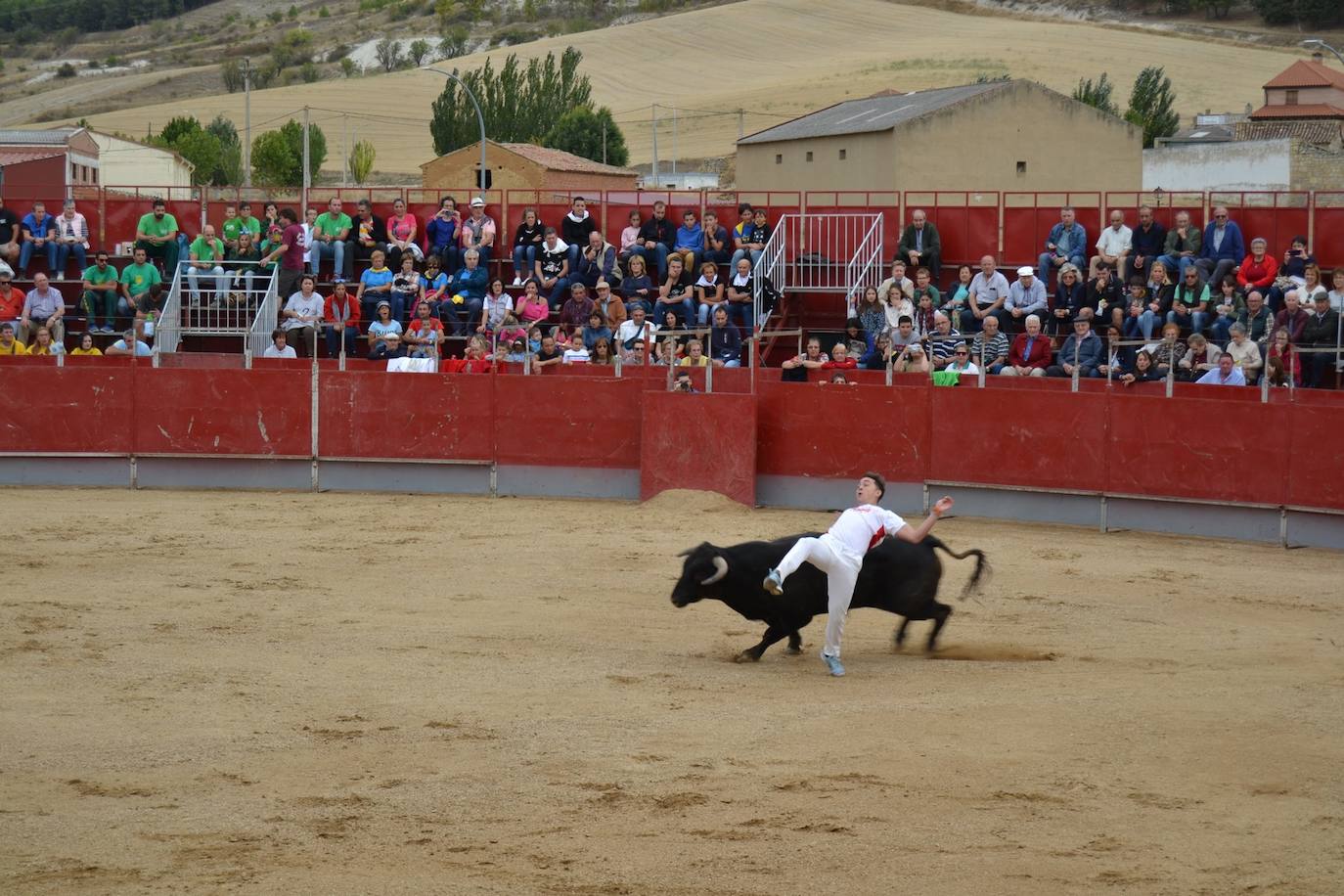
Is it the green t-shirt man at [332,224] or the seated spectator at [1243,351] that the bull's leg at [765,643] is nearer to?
the seated spectator at [1243,351]

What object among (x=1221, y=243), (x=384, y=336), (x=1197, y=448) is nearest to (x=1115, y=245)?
(x=1221, y=243)

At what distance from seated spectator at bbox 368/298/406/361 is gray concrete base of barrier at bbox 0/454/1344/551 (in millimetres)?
1697

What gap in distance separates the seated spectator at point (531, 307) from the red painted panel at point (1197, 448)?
7.37m

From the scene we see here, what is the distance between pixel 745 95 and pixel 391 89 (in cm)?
2730

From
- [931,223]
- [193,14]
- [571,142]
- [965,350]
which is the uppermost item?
[193,14]

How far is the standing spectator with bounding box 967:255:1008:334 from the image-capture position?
19922 millimetres

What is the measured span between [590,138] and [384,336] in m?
61.5

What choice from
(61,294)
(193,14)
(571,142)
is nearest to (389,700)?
(61,294)

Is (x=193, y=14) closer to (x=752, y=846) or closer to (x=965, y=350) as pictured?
(x=965, y=350)

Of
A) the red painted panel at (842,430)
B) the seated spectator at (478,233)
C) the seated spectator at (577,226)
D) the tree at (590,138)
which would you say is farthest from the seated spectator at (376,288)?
the tree at (590,138)

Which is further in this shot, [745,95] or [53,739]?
[745,95]

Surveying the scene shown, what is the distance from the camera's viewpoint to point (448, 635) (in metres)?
11.3

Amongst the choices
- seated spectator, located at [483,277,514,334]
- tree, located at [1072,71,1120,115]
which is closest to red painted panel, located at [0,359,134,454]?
seated spectator, located at [483,277,514,334]

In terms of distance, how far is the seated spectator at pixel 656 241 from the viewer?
22047 mm
